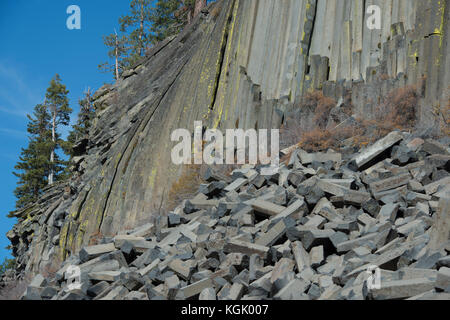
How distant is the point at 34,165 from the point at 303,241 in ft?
125

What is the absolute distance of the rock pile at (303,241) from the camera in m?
6.04

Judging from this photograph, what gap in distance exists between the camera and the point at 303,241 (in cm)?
732

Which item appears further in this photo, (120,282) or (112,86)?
(112,86)

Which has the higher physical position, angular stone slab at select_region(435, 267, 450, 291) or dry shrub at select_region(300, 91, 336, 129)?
dry shrub at select_region(300, 91, 336, 129)

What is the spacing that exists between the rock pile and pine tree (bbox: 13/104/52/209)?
3206cm

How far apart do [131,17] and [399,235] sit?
122ft

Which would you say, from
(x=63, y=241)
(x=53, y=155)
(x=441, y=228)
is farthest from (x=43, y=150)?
(x=441, y=228)

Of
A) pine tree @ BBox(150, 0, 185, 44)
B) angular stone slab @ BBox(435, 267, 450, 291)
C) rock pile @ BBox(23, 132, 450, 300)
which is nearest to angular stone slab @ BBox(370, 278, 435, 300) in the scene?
rock pile @ BBox(23, 132, 450, 300)

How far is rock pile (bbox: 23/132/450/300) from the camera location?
6035 millimetres

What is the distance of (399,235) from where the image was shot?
6969 mm

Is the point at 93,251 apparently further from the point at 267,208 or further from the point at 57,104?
the point at 57,104

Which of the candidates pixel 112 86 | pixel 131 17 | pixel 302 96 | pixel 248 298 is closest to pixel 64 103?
pixel 131 17

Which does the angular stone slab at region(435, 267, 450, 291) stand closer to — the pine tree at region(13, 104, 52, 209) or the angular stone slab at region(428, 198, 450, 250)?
the angular stone slab at region(428, 198, 450, 250)

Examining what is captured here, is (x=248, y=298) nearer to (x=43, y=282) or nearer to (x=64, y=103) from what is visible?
(x=43, y=282)
